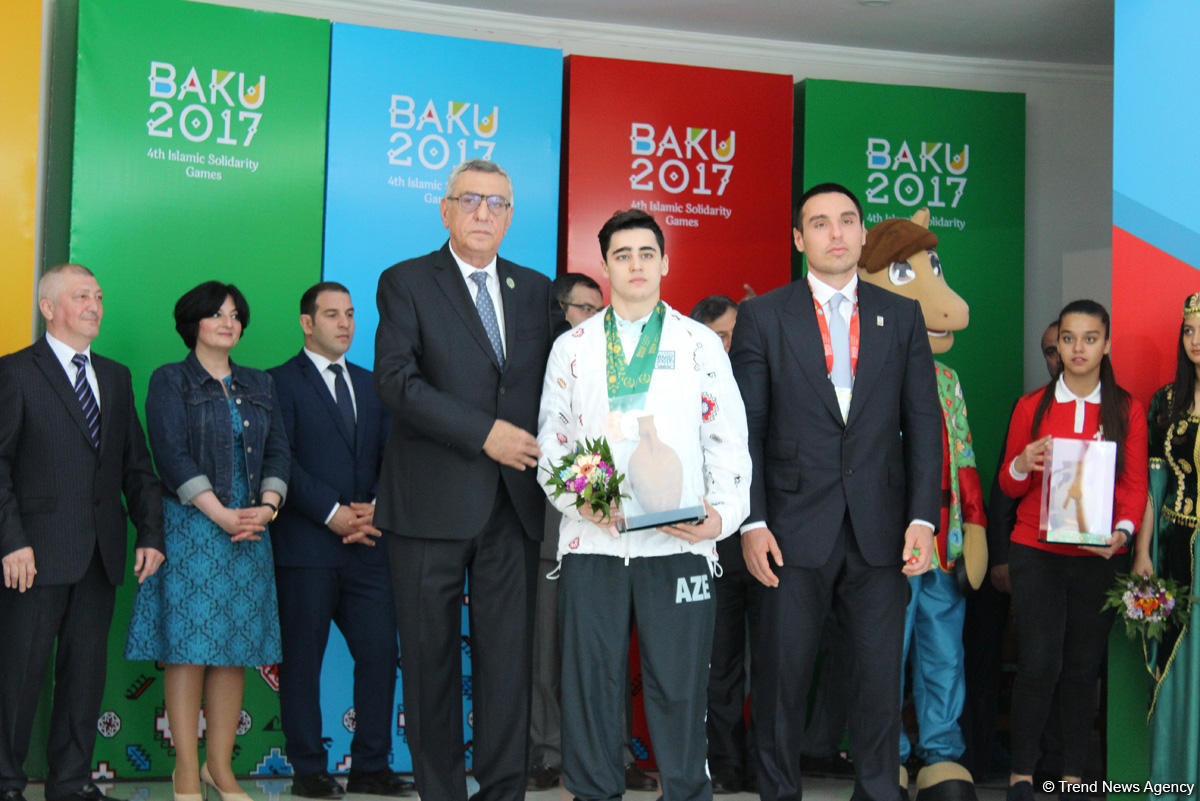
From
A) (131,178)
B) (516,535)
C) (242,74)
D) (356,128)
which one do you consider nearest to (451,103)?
(356,128)

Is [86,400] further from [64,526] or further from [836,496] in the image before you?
[836,496]

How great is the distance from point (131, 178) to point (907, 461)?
3504 millimetres

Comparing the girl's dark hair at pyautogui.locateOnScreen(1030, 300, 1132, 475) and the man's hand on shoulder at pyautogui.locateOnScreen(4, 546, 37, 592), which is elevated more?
the girl's dark hair at pyautogui.locateOnScreen(1030, 300, 1132, 475)

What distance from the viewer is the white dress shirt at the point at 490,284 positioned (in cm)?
347

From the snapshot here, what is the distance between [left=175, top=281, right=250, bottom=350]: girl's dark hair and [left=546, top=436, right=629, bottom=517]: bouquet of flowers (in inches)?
80.2

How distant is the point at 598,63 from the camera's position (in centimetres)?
584

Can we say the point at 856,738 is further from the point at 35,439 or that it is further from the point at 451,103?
the point at 451,103

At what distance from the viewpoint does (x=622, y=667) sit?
324cm

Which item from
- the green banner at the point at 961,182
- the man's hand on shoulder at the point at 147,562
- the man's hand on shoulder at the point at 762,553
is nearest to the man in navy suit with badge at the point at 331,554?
the man's hand on shoulder at the point at 147,562

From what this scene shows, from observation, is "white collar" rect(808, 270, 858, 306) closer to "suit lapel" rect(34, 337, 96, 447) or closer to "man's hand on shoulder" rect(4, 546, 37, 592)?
"suit lapel" rect(34, 337, 96, 447)

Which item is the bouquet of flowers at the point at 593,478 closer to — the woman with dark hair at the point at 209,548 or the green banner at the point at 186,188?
the woman with dark hair at the point at 209,548

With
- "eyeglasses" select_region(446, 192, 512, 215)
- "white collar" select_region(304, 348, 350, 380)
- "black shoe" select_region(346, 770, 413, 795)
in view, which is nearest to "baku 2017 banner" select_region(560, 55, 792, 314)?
"white collar" select_region(304, 348, 350, 380)

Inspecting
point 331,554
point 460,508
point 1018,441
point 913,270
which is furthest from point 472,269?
point 1018,441

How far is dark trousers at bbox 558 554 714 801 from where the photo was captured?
320cm
